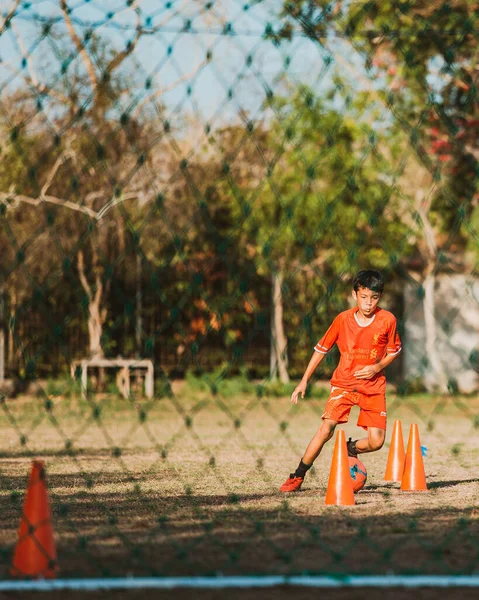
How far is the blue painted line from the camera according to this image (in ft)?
11.6

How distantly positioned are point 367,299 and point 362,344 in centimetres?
30

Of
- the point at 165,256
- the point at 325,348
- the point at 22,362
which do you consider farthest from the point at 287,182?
the point at 325,348

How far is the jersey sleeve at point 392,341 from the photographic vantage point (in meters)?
6.05

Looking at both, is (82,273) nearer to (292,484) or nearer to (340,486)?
(292,484)

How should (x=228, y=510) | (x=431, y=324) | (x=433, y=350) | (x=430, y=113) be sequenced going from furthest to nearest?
(x=433, y=350), (x=431, y=324), (x=430, y=113), (x=228, y=510)

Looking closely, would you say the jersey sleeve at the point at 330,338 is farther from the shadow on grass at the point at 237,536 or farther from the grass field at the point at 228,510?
the shadow on grass at the point at 237,536

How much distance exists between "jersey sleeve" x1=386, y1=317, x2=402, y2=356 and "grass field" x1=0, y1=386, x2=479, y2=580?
48 cm

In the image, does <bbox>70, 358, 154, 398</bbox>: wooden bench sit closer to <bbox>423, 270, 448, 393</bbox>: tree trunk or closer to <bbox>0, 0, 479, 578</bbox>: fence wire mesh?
<bbox>0, 0, 479, 578</bbox>: fence wire mesh

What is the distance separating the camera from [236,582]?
3.57 meters

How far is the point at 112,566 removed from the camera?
388cm

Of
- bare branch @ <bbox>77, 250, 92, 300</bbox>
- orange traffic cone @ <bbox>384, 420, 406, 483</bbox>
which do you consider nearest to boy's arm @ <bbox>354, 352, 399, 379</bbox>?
orange traffic cone @ <bbox>384, 420, 406, 483</bbox>

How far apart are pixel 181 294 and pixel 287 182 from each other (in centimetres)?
249

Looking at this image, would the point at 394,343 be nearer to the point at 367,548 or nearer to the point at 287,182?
the point at 367,548

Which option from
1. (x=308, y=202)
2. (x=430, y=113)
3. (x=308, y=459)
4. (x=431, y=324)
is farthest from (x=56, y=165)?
(x=308, y=459)
